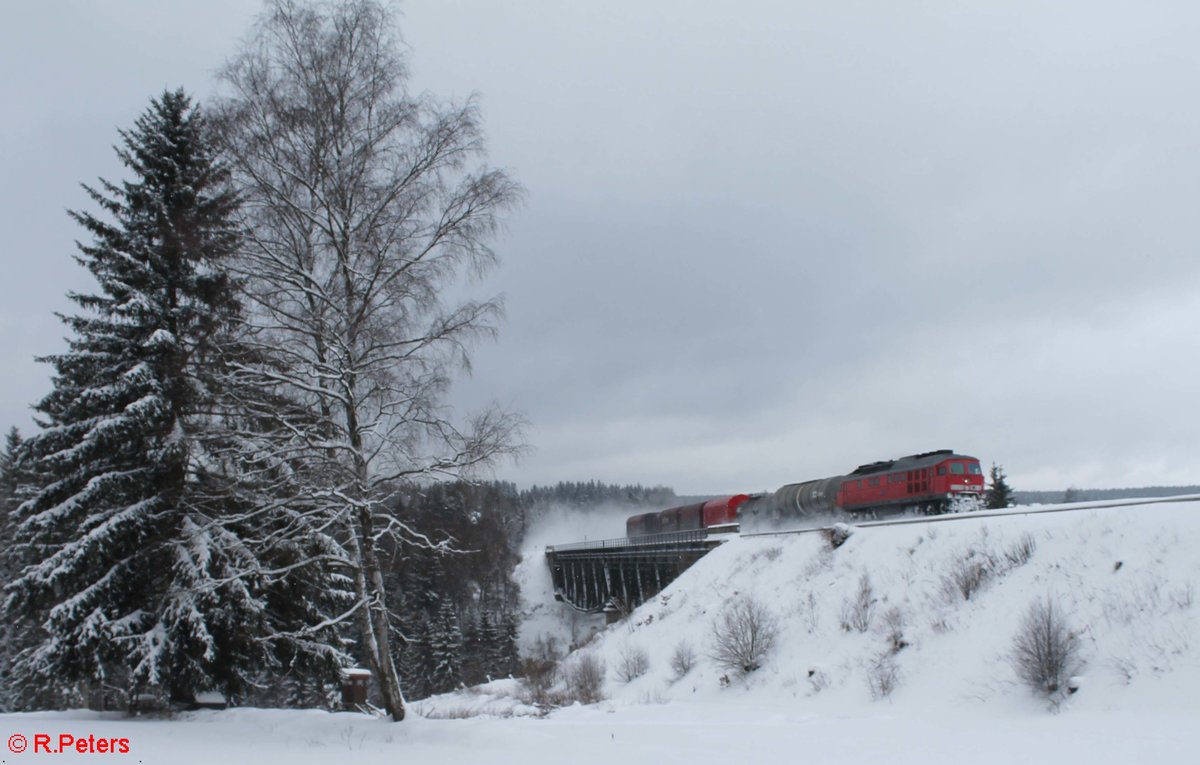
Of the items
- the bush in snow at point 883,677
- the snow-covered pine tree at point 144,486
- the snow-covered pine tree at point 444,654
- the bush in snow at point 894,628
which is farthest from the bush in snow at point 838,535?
the snow-covered pine tree at point 444,654

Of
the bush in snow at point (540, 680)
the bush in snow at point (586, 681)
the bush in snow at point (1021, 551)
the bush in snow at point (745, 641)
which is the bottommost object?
the bush in snow at point (540, 680)

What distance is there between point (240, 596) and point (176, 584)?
1.00 m

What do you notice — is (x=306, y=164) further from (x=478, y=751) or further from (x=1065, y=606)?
(x=1065, y=606)

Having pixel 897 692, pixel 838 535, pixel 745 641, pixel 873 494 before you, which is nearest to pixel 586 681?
pixel 745 641

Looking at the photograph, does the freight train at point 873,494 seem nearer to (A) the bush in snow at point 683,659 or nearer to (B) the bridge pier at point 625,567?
(B) the bridge pier at point 625,567

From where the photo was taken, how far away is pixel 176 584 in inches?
458

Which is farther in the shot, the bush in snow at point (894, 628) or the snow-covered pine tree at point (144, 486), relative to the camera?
the bush in snow at point (894, 628)

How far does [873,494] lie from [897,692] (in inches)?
790

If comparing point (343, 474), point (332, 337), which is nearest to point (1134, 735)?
point (343, 474)

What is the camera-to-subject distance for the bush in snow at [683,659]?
18.3 meters

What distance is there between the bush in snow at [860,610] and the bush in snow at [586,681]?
5952 millimetres

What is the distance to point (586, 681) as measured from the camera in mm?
19328

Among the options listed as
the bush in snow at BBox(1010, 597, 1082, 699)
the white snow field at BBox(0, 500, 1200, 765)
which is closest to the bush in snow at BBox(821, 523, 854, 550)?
the white snow field at BBox(0, 500, 1200, 765)

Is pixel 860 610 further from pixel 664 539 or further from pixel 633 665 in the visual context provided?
pixel 664 539
